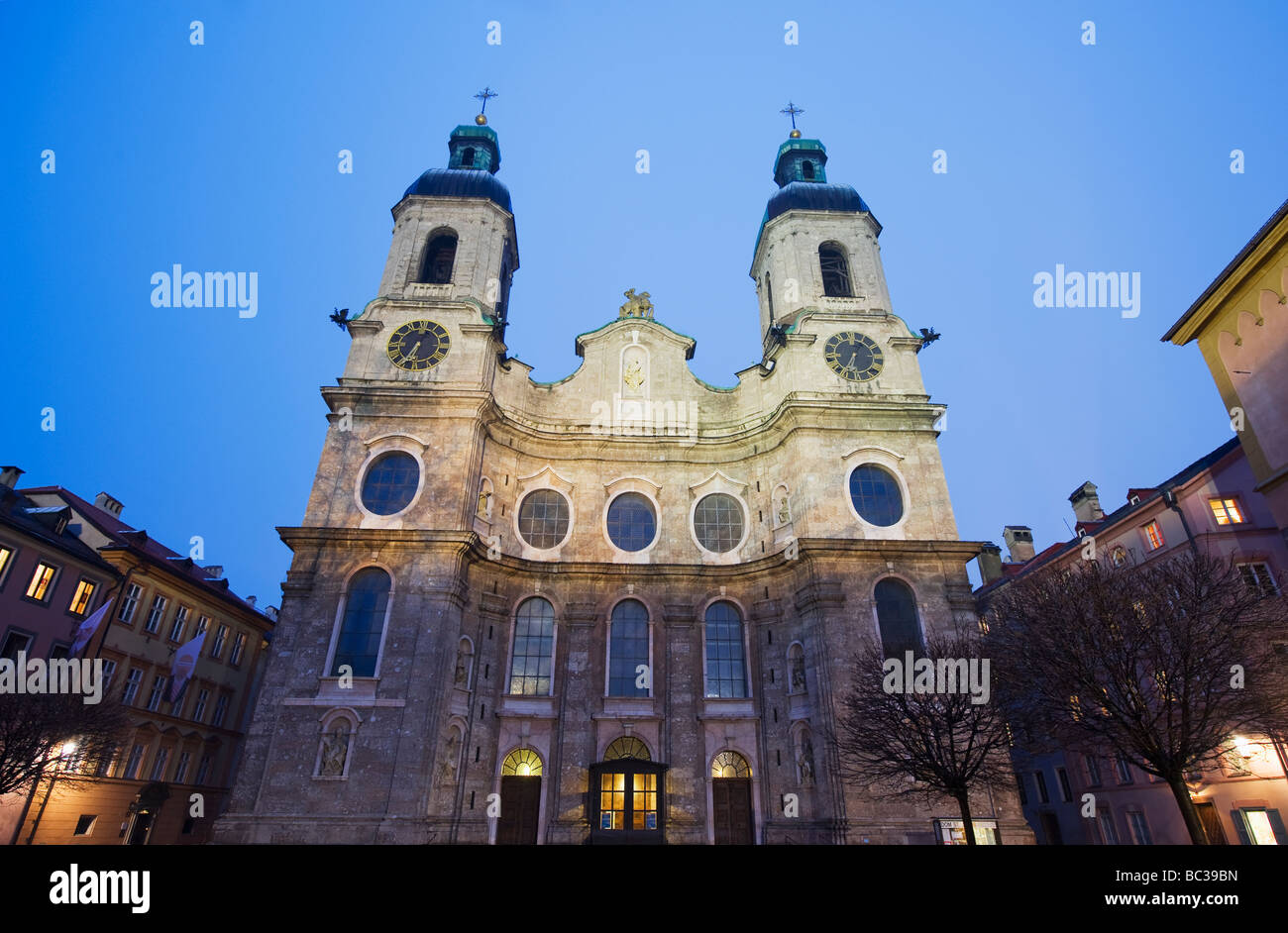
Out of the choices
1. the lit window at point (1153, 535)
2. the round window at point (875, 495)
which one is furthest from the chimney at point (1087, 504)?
the round window at point (875, 495)

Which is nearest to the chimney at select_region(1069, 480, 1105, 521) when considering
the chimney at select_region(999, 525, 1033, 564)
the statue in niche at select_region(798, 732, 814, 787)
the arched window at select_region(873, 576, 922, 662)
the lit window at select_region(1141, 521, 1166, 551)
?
the chimney at select_region(999, 525, 1033, 564)

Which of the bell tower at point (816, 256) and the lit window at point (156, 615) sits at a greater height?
the bell tower at point (816, 256)

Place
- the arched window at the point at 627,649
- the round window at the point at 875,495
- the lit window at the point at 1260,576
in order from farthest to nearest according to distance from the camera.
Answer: the round window at the point at 875,495
the arched window at the point at 627,649
the lit window at the point at 1260,576

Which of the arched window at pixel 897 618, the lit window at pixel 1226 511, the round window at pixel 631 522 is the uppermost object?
the round window at pixel 631 522

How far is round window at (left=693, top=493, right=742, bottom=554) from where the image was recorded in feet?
99.3

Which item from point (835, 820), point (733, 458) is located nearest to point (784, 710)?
point (835, 820)

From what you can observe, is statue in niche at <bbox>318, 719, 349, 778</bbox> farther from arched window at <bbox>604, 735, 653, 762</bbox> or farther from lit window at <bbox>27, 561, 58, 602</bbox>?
lit window at <bbox>27, 561, 58, 602</bbox>

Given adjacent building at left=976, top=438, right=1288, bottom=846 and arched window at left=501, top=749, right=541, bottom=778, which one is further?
arched window at left=501, top=749, right=541, bottom=778

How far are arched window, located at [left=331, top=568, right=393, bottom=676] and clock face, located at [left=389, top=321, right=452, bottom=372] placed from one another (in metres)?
9.57

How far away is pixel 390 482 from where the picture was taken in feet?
92.2

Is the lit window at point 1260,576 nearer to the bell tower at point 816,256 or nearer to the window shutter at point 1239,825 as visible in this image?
the window shutter at point 1239,825

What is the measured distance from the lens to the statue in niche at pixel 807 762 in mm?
24413

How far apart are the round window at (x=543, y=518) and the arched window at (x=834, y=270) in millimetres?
16807

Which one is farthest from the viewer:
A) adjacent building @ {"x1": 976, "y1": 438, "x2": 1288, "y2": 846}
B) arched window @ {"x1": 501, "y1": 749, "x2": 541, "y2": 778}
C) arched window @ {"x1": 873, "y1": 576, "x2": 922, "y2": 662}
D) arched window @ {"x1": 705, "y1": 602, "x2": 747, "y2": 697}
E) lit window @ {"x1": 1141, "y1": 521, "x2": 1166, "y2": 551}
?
arched window @ {"x1": 705, "y1": 602, "x2": 747, "y2": 697}
